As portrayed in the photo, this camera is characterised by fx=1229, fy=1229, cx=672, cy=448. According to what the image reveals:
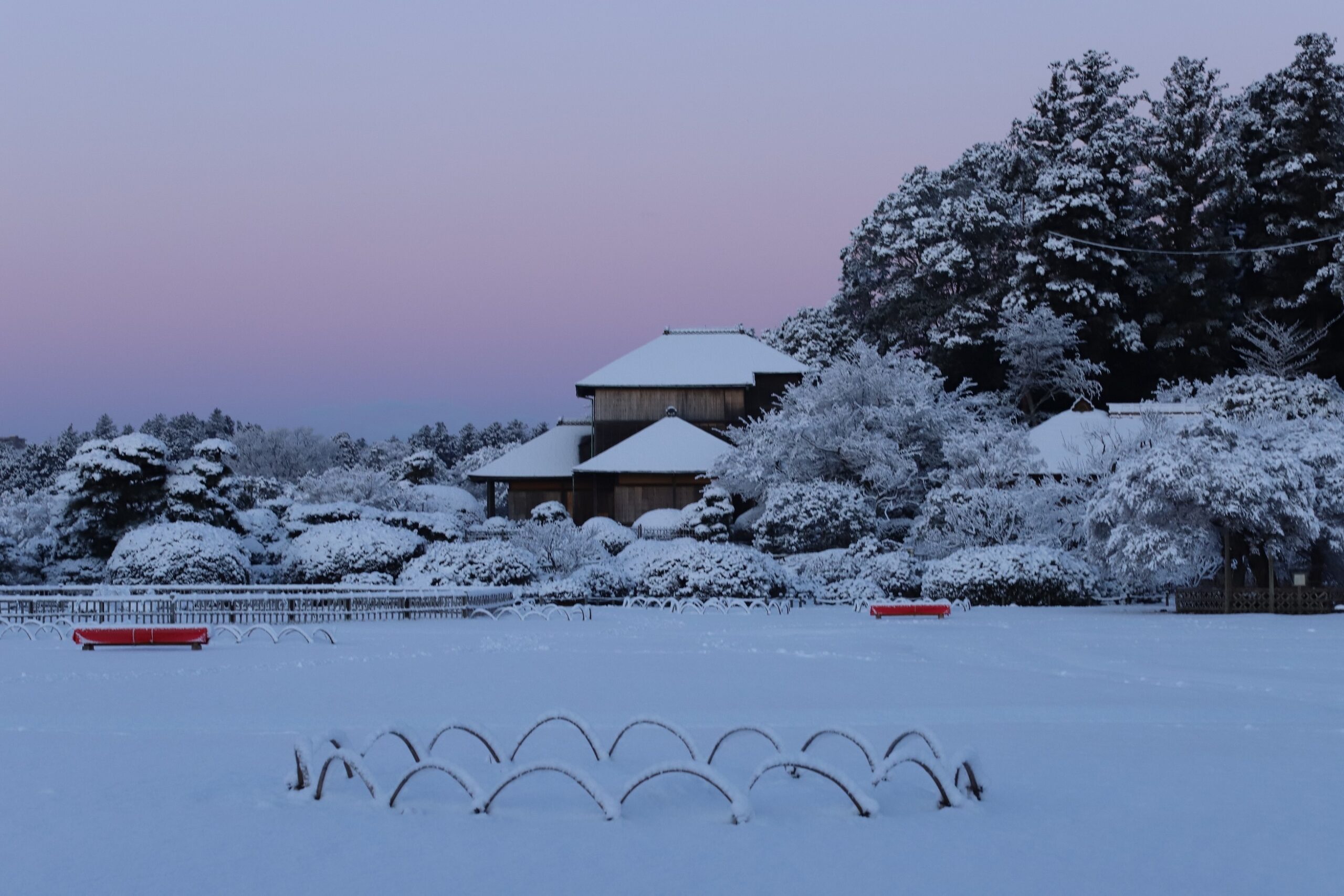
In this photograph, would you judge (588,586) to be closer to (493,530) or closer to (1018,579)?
(1018,579)

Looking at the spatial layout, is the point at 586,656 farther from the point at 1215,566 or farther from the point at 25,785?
the point at 1215,566

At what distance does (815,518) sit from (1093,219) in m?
24.1

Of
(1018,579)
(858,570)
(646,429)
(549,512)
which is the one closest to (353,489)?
(549,512)

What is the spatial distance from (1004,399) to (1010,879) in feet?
139

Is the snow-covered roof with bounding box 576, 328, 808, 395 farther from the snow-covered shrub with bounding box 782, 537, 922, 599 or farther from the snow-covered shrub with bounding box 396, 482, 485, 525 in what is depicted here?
the snow-covered shrub with bounding box 782, 537, 922, 599

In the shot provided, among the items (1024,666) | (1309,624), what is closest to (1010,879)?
(1024,666)

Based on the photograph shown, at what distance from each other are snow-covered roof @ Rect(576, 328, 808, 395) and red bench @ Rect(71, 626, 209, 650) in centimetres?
3021

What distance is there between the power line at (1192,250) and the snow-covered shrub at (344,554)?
3077cm

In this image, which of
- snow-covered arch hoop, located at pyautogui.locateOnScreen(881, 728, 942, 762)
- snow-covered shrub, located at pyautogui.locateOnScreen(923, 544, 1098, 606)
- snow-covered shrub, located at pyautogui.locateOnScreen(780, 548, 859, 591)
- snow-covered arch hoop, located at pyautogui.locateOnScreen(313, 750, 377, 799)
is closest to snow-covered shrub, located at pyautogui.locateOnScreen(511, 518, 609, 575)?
snow-covered shrub, located at pyautogui.locateOnScreen(780, 548, 859, 591)

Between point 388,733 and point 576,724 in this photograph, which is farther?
point 576,724

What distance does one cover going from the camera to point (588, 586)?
26297 mm

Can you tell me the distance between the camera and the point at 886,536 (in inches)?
1329

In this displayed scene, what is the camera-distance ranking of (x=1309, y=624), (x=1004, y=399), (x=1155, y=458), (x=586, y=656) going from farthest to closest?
(x=1004, y=399), (x=1155, y=458), (x=1309, y=624), (x=586, y=656)

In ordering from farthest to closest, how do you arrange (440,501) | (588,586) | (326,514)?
(440,501) < (326,514) < (588,586)
